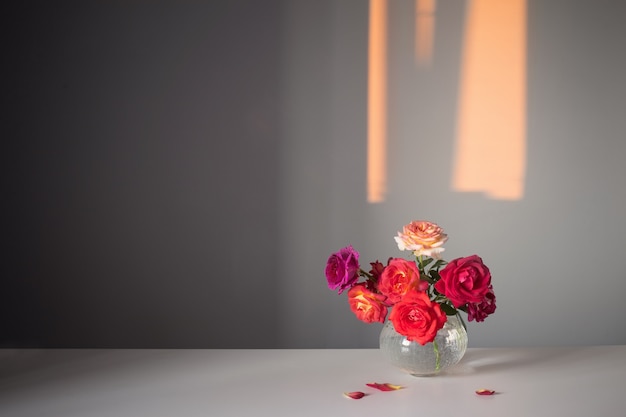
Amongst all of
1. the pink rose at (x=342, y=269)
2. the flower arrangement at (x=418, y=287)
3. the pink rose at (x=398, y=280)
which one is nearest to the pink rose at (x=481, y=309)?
the flower arrangement at (x=418, y=287)

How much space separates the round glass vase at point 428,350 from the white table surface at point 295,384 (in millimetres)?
33

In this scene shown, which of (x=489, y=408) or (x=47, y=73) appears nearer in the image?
(x=489, y=408)

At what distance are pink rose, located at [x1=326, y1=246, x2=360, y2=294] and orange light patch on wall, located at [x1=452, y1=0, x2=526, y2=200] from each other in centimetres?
131

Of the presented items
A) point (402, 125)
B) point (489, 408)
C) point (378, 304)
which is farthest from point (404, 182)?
point (489, 408)

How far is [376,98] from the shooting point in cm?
287

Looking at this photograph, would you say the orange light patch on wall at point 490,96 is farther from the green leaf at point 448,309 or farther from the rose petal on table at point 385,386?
the rose petal on table at point 385,386

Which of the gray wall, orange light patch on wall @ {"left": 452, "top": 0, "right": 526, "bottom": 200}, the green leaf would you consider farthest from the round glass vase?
orange light patch on wall @ {"left": 452, "top": 0, "right": 526, "bottom": 200}

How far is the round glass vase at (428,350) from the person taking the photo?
164 cm

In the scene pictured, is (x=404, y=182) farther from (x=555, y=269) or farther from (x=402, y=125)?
(x=555, y=269)

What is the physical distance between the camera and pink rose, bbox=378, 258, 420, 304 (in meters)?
1.62

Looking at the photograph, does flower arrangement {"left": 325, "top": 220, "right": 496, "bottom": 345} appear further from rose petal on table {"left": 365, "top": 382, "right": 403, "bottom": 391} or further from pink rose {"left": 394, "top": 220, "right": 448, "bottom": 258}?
rose petal on table {"left": 365, "top": 382, "right": 403, "bottom": 391}

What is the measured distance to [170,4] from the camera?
9.23ft

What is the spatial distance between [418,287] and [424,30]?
4.99 feet

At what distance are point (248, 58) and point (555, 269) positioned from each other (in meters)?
1.39
